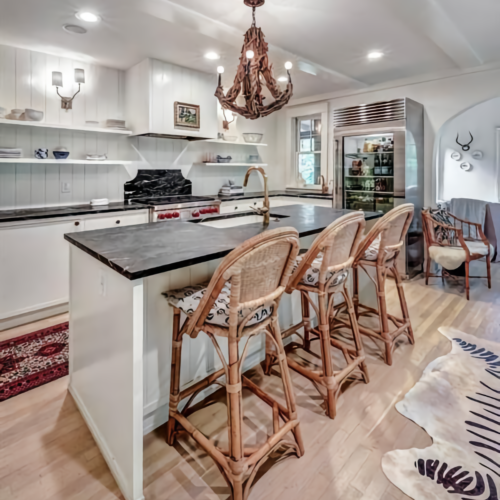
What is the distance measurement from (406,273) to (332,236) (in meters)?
3.00

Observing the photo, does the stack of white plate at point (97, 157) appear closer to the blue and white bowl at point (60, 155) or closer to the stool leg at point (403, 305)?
the blue and white bowl at point (60, 155)

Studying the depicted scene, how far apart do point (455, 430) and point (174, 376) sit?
1.43 meters

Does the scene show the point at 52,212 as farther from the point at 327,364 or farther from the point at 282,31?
the point at 327,364

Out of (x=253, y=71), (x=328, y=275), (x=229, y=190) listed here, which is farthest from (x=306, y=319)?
(x=229, y=190)

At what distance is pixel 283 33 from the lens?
3.05m

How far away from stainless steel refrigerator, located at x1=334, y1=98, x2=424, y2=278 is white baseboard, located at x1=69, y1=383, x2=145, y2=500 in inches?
145

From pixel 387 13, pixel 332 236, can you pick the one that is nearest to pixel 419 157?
pixel 387 13

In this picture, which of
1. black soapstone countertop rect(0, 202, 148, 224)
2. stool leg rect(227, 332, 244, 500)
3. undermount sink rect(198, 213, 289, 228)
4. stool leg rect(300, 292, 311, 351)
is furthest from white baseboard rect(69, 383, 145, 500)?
black soapstone countertop rect(0, 202, 148, 224)

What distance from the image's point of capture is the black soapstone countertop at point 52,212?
9.75 ft

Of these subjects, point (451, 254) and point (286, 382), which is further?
point (451, 254)

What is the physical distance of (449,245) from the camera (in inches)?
161

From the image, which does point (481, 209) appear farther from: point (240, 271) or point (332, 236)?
point (240, 271)

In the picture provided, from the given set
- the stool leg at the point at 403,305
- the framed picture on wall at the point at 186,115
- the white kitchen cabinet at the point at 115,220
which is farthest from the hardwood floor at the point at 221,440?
the framed picture on wall at the point at 186,115

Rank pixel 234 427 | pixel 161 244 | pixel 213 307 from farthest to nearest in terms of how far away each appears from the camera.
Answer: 1. pixel 161 244
2. pixel 213 307
3. pixel 234 427
